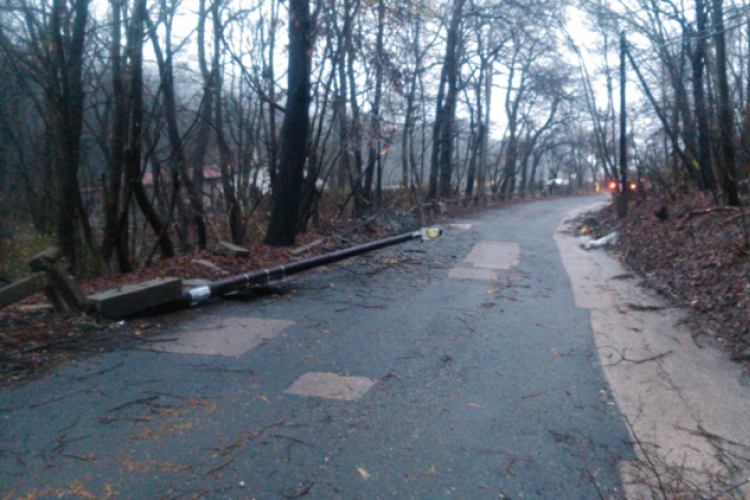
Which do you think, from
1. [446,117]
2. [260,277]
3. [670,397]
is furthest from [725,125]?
[446,117]

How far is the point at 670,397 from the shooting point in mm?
5809

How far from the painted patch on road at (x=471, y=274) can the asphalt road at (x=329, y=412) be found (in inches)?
105

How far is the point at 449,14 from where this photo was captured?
24203 mm

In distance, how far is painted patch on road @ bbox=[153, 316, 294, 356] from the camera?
22.1ft

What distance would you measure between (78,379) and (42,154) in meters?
18.1

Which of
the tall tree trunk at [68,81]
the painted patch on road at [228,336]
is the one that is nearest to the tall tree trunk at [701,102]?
the painted patch on road at [228,336]

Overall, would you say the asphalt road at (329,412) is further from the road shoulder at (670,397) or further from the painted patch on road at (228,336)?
the road shoulder at (670,397)

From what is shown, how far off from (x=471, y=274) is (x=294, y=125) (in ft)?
14.5

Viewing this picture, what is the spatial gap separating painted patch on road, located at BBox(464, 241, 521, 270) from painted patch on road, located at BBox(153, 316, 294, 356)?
5.95m

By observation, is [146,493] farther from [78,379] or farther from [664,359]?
[664,359]

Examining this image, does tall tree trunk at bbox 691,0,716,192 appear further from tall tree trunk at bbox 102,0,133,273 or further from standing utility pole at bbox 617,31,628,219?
tall tree trunk at bbox 102,0,133,273

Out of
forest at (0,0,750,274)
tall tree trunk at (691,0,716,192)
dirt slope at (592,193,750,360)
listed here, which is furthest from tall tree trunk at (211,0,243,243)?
tall tree trunk at (691,0,716,192)

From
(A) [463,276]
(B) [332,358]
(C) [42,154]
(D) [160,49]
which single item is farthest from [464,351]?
(C) [42,154]

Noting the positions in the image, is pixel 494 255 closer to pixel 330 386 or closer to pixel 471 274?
pixel 471 274
